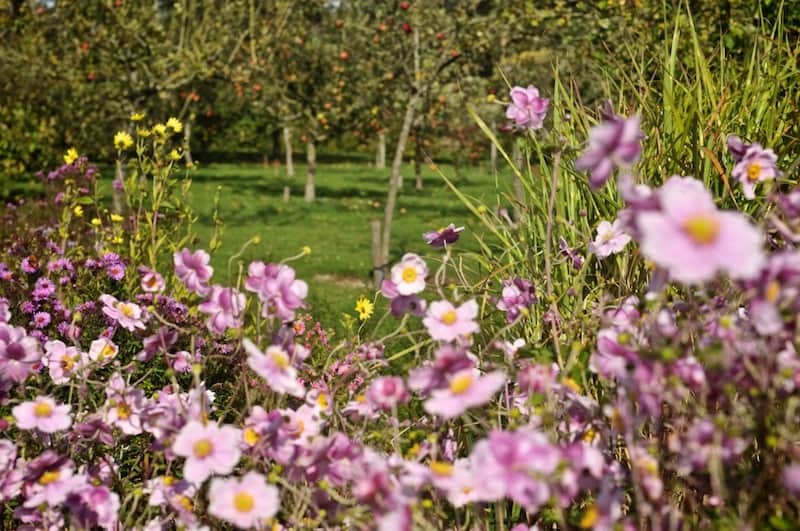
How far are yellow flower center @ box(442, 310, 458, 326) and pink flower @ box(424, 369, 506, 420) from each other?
0.77 ft

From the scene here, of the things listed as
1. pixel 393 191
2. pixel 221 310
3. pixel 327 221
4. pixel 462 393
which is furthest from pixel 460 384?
pixel 327 221

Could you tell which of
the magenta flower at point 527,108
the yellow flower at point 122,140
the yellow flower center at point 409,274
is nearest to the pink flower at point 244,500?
the yellow flower center at point 409,274

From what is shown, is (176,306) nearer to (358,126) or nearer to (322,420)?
Result: (322,420)

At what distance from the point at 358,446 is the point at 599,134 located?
897 millimetres

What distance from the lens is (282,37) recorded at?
1769cm

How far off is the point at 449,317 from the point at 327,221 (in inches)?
627

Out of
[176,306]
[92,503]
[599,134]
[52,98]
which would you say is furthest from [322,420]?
[52,98]

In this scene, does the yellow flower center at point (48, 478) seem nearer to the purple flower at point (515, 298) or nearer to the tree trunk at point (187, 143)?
the purple flower at point (515, 298)

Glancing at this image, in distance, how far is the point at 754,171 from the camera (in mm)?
1956

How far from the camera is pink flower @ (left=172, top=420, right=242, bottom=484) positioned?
1584 millimetres

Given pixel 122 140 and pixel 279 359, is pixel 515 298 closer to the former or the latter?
pixel 279 359

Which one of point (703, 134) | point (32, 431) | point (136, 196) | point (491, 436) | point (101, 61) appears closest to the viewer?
point (491, 436)

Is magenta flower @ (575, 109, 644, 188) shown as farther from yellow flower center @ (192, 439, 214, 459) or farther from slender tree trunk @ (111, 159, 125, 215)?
slender tree trunk @ (111, 159, 125, 215)

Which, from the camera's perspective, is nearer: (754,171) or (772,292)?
(772,292)
